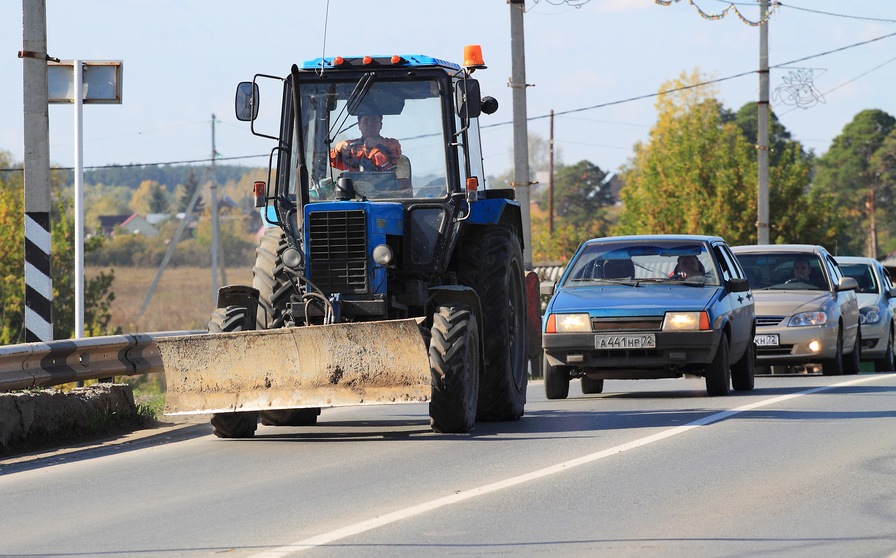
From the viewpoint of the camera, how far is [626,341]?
577 inches

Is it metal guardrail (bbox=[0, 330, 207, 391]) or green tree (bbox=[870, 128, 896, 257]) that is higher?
green tree (bbox=[870, 128, 896, 257])

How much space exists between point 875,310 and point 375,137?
13998 millimetres

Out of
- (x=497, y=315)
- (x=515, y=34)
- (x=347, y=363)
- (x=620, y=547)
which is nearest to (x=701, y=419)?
(x=497, y=315)

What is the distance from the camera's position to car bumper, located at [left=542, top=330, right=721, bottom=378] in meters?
14.6

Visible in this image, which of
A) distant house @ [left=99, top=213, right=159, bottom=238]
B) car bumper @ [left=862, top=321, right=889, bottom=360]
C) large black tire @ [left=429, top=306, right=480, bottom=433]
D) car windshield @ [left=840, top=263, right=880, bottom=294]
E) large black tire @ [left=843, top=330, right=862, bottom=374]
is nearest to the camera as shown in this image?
large black tire @ [left=429, top=306, right=480, bottom=433]

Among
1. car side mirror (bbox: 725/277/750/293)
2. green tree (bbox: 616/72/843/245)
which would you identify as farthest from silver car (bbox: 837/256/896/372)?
green tree (bbox: 616/72/843/245)

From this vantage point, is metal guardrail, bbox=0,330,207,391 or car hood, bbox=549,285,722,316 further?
car hood, bbox=549,285,722,316

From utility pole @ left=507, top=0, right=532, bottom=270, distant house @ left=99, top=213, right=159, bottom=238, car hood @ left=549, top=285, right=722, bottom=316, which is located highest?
distant house @ left=99, top=213, right=159, bottom=238

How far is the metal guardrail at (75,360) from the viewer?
12.0m

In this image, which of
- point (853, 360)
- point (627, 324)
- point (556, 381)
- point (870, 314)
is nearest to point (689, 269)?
point (627, 324)

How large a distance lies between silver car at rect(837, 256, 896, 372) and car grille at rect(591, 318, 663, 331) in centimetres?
967

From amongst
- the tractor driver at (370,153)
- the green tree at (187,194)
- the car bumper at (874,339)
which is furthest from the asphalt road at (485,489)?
the green tree at (187,194)

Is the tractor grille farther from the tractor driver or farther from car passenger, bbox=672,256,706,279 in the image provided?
car passenger, bbox=672,256,706,279

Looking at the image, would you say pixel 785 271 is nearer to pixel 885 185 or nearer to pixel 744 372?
pixel 744 372
